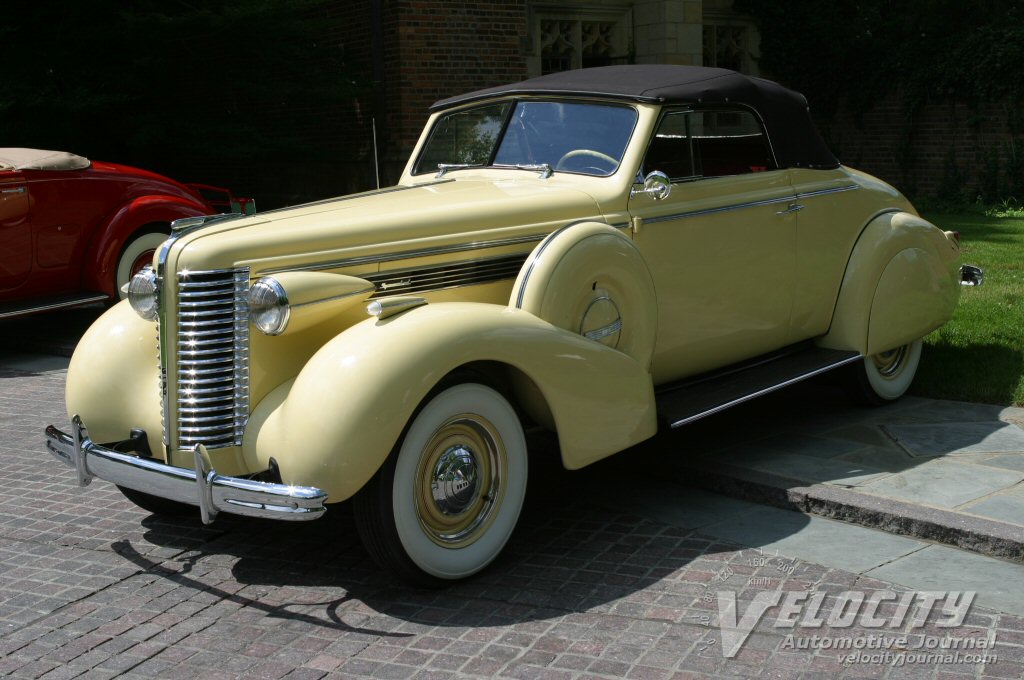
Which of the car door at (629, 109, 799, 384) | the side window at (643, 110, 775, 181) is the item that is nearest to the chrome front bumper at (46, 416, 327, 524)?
the car door at (629, 109, 799, 384)

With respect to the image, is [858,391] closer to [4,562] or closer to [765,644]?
[765,644]

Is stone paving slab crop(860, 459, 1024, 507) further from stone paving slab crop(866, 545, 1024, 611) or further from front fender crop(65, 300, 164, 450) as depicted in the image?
front fender crop(65, 300, 164, 450)

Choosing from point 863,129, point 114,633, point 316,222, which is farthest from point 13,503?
point 863,129

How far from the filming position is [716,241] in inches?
215

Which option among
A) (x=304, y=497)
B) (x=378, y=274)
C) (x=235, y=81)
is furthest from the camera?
(x=235, y=81)

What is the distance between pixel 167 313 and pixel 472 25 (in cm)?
1126

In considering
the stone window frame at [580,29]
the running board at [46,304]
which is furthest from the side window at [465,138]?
the stone window frame at [580,29]

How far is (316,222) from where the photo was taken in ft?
14.6

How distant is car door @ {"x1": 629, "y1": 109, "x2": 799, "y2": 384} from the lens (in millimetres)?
5273

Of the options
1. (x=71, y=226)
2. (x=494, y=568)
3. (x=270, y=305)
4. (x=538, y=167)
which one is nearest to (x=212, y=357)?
(x=270, y=305)

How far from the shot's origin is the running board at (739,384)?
5074 millimetres

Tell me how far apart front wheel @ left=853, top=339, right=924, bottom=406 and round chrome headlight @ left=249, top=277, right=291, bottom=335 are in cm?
358

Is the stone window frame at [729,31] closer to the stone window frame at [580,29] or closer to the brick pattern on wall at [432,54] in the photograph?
the stone window frame at [580,29]

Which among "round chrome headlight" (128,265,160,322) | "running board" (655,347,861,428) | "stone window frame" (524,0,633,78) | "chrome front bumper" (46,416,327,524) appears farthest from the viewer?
"stone window frame" (524,0,633,78)
